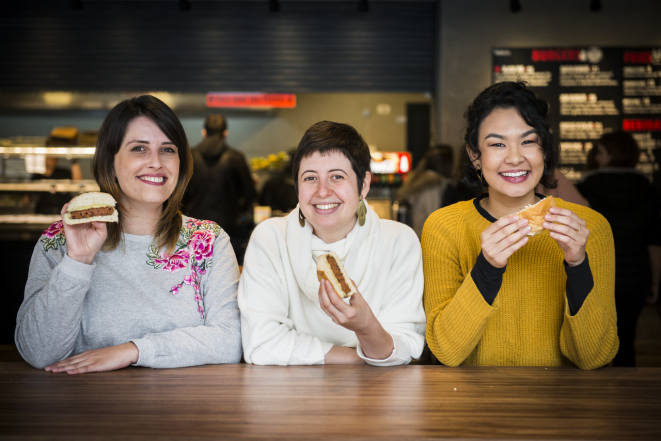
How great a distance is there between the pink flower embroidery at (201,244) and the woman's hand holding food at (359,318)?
601 millimetres

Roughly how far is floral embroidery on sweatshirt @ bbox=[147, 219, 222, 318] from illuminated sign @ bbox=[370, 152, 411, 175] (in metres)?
4.37

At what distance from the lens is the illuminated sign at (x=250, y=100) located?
22.0ft

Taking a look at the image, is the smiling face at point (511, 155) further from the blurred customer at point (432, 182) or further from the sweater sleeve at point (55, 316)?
the blurred customer at point (432, 182)

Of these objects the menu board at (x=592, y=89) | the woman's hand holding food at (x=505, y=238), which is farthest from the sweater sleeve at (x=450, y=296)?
the menu board at (x=592, y=89)

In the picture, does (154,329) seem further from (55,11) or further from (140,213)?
(55,11)

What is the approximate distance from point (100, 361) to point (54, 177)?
4155 mm

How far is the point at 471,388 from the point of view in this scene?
1.43 metres

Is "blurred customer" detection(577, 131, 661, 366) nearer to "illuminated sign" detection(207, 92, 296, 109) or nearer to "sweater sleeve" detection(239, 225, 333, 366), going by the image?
"sweater sleeve" detection(239, 225, 333, 366)

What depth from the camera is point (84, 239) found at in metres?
1.66

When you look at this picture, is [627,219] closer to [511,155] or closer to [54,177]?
[511,155]

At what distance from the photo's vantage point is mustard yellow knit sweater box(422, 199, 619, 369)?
163 centimetres

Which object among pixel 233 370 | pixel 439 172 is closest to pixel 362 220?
pixel 233 370

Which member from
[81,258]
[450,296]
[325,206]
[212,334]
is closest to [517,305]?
[450,296]

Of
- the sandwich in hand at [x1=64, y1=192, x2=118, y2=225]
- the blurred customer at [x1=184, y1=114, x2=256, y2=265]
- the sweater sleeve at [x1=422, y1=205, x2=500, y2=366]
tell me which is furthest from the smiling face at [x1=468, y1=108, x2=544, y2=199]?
the blurred customer at [x1=184, y1=114, x2=256, y2=265]
